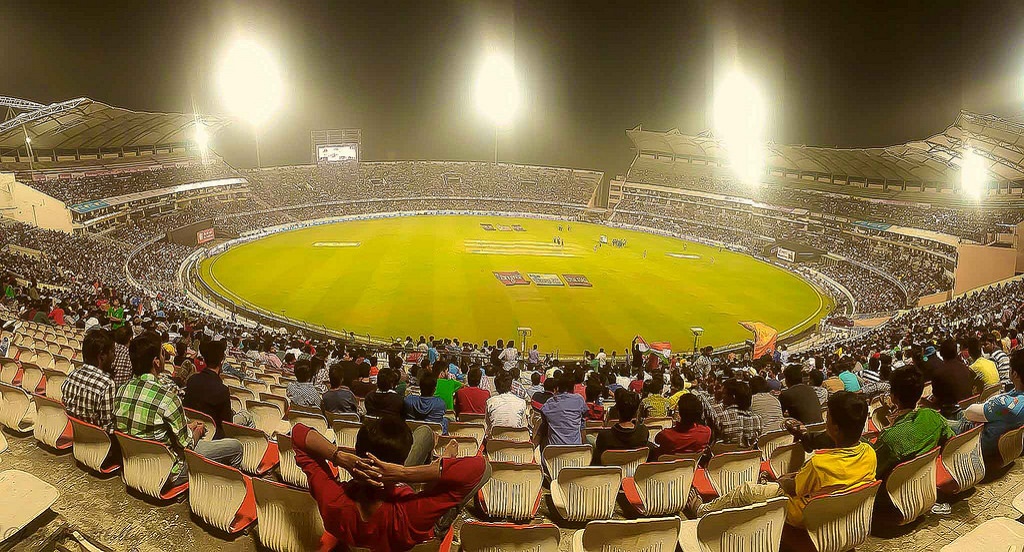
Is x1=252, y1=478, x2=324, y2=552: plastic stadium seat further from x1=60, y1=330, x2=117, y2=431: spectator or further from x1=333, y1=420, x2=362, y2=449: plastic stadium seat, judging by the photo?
x1=60, y1=330, x2=117, y2=431: spectator

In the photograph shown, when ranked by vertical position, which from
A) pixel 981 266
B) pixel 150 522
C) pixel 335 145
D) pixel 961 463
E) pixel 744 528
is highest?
pixel 335 145

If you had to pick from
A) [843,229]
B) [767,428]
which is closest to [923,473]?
[767,428]

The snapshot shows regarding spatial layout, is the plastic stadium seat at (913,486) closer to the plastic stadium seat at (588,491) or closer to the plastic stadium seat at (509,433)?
the plastic stadium seat at (588,491)

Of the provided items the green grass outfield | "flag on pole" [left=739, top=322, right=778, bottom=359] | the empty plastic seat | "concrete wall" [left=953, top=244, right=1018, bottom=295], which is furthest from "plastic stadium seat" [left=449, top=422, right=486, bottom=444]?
"concrete wall" [left=953, top=244, right=1018, bottom=295]

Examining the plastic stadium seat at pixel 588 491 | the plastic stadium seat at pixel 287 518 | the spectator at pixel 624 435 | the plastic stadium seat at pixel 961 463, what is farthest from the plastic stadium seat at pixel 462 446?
the plastic stadium seat at pixel 961 463

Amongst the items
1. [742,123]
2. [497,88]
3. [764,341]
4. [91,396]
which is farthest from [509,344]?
[497,88]

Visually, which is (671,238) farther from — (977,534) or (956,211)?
(977,534)

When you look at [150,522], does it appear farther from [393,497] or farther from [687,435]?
[687,435]
